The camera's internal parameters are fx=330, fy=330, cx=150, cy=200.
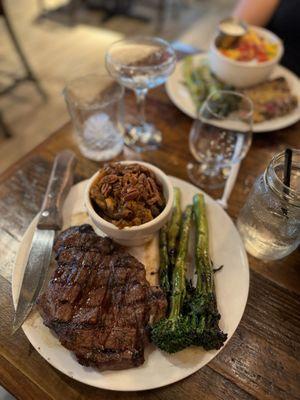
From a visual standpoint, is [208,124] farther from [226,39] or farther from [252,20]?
[252,20]

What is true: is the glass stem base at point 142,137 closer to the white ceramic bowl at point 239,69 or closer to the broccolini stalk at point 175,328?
the white ceramic bowl at point 239,69

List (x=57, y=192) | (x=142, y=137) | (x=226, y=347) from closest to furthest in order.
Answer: (x=226, y=347), (x=57, y=192), (x=142, y=137)

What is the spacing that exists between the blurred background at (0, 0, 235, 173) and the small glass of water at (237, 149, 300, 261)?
9.44ft

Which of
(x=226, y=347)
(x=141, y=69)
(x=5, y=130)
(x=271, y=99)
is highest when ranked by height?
(x=141, y=69)

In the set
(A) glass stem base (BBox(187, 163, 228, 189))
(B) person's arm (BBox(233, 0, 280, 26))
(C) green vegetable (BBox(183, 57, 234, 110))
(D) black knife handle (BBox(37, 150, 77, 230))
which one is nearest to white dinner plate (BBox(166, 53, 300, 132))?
(C) green vegetable (BBox(183, 57, 234, 110))

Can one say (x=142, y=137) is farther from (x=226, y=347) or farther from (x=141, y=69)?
(x=226, y=347)

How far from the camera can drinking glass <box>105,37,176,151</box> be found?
163cm

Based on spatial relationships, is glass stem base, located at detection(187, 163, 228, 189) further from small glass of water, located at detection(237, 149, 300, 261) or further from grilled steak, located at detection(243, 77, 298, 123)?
grilled steak, located at detection(243, 77, 298, 123)

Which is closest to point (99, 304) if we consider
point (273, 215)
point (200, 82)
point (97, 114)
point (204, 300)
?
point (204, 300)

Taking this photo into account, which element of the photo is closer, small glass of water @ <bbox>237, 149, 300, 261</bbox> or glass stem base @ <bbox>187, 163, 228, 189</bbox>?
small glass of water @ <bbox>237, 149, 300, 261</bbox>

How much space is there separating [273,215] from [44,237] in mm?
833

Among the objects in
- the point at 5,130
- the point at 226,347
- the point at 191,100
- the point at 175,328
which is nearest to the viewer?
the point at 175,328

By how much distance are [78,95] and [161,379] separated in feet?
4.50

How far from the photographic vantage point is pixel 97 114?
5.47 ft
